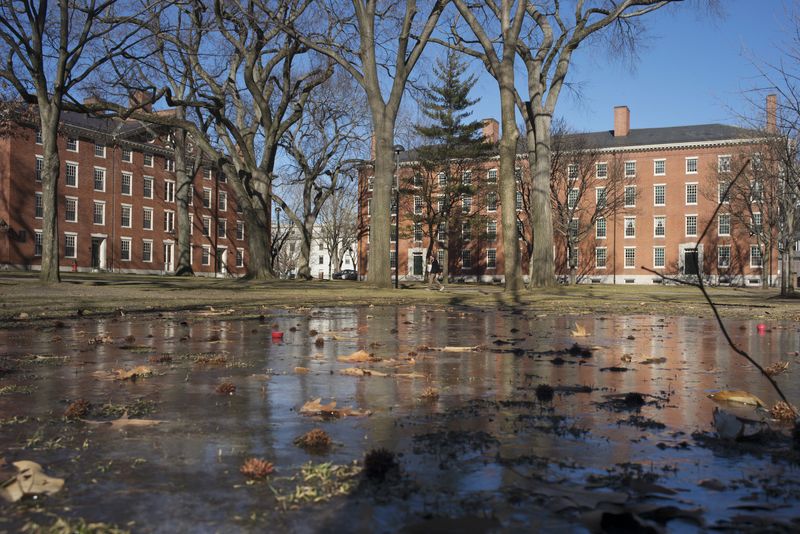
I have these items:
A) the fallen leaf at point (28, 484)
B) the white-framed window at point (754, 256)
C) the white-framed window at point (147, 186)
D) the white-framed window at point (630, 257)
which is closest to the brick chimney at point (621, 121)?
the white-framed window at point (630, 257)

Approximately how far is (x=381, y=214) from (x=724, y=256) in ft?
195

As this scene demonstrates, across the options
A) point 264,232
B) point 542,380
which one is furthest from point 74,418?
point 264,232

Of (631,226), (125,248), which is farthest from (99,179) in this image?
(631,226)

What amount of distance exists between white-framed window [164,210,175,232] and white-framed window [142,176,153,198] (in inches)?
116

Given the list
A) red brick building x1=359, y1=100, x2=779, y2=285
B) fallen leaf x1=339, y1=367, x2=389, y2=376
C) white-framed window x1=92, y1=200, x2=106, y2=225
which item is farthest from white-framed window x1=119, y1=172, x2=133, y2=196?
fallen leaf x1=339, y1=367, x2=389, y2=376

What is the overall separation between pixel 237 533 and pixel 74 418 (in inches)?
71.7

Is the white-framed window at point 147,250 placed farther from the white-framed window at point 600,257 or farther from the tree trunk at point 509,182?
the tree trunk at point 509,182

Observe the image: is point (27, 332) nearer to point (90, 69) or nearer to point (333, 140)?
point (90, 69)

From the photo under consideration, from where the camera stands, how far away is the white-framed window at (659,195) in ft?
245

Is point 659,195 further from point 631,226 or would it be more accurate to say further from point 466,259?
point 466,259

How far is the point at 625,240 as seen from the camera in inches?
2980

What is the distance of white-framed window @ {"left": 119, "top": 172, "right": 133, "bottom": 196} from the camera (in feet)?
227

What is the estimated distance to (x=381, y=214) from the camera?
2309 cm

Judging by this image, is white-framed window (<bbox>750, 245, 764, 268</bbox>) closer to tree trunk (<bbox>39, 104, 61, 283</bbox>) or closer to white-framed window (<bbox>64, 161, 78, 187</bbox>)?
white-framed window (<bbox>64, 161, 78, 187</bbox>)
